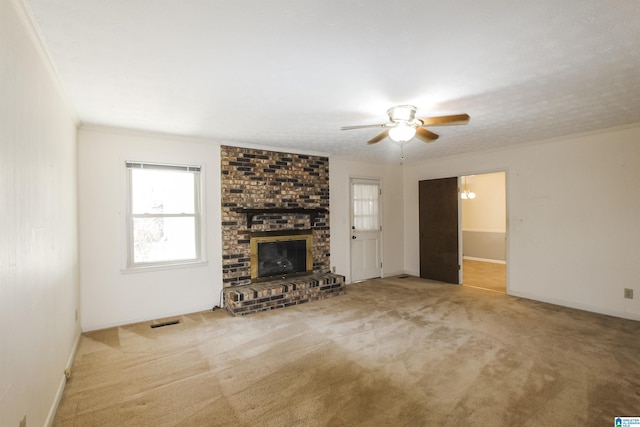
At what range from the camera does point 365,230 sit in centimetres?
615

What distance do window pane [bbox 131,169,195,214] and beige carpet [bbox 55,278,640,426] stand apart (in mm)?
1500

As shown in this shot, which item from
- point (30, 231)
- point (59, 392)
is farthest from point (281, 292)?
point (30, 231)

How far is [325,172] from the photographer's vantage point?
18.1ft

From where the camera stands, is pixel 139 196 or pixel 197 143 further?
pixel 197 143

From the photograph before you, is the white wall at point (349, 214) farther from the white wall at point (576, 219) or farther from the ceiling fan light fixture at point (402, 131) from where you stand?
the ceiling fan light fixture at point (402, 131)

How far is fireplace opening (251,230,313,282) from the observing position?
4.70 metres

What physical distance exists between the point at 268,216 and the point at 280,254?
66cm

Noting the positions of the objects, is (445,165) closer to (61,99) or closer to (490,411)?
(490,411)

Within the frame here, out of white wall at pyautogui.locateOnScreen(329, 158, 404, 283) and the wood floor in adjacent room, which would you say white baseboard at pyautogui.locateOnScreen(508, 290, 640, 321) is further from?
white wall at pyautogui.locateOnScreen(329, 158, 404, 283)

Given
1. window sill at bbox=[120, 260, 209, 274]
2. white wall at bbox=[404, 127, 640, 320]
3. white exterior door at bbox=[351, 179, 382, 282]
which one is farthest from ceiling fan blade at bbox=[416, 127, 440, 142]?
window sill at bbox=[120, 260, 209, 274]

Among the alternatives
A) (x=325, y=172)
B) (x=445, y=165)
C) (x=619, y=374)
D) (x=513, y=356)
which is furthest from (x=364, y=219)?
(x=619, y=374)

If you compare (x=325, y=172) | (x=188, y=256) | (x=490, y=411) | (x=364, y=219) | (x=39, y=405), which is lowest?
(x=490, y=411)

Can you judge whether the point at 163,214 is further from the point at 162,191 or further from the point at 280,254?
the point at 280,254

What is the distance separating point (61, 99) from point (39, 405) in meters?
2.39
